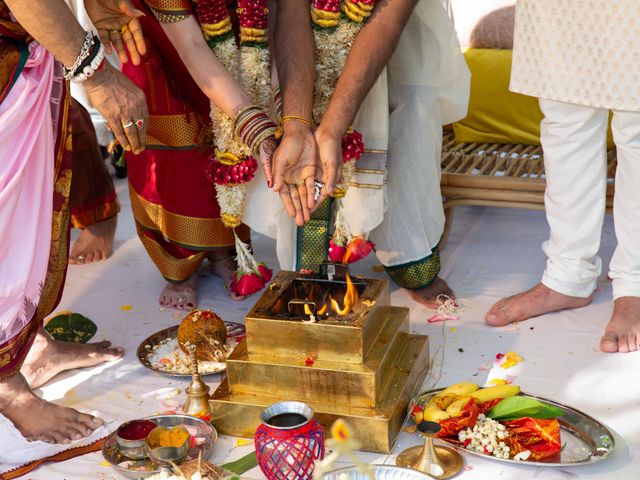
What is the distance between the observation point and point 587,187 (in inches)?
113

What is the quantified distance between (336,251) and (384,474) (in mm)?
1122

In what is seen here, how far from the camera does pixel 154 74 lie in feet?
10.0

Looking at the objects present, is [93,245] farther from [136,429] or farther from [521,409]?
[521,409]

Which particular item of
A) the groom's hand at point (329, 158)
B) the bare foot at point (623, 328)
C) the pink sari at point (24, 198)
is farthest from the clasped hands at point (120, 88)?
the bare foot at point (623, 328)

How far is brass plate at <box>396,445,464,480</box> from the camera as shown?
219 centimetres

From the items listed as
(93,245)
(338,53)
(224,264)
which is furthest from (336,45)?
(93,245)

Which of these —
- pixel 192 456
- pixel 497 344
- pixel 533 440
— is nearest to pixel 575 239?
pixel 497 344

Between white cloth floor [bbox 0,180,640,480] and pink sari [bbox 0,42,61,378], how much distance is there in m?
0.33

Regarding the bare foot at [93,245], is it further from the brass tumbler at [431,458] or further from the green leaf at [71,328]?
the brass tumbler at [431,458]

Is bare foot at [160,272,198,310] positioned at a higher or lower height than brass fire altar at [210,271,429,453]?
lower

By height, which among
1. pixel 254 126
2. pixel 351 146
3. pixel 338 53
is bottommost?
pixel 351 146

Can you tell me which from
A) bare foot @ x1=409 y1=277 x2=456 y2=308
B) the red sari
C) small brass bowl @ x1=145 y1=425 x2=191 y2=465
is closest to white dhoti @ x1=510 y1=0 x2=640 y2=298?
bare foot @ x1=409 y1=277 x2=456 y2=308

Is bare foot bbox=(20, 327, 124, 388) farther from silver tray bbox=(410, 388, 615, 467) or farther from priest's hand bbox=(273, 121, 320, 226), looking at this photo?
silver tray bbox=(410, 388, 615, 467)

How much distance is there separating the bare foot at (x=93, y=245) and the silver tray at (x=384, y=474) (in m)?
2.09
